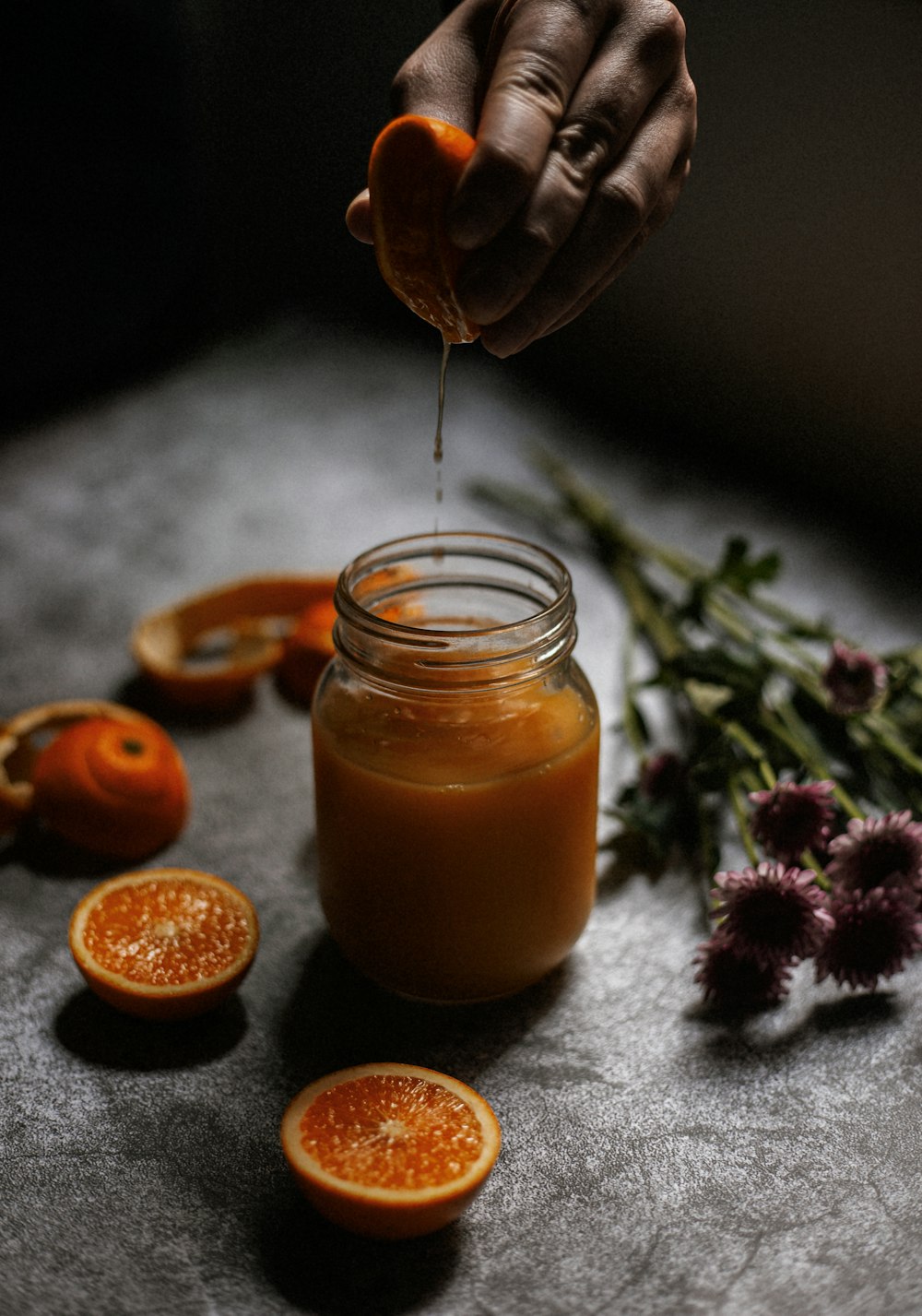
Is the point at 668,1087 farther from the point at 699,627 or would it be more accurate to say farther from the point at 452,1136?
the point at 699,627

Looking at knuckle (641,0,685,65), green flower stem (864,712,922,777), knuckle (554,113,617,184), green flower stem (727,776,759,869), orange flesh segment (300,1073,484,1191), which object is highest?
knuckle (641,0,685,65)

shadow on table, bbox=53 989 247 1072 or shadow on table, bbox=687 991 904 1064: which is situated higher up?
shadow on table, bbox=687 991 904 1064

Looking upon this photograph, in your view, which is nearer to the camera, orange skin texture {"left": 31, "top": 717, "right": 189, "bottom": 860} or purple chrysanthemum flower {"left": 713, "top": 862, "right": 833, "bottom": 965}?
purple chrysanthemum flower {"left": 713, "top": 862, "right": 833, "bottom": 965}

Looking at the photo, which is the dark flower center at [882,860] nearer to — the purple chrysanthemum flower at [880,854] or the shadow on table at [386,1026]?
the purple chrysanthemum flower at [880,854]

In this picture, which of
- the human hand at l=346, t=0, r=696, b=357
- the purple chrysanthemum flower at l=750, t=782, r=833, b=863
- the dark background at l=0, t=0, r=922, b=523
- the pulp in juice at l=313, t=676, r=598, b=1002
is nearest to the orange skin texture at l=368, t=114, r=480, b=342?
the human hand at l=346, t=0, r=696, b=357

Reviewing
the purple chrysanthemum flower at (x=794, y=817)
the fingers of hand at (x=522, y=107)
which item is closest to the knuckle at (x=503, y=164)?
the fingers of hand at (x=522, y=107)

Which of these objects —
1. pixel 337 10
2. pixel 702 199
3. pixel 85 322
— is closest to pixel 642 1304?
pixel 702 199

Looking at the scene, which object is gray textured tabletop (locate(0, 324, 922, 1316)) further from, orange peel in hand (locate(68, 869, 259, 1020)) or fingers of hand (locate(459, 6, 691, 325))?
fingers of hand (locate(459, 6, 691, 325))

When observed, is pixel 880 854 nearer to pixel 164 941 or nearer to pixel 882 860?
pixel 882 860
